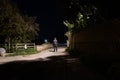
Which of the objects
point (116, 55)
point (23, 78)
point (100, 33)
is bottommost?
point (23, 78)

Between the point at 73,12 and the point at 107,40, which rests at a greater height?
the point at 73,12

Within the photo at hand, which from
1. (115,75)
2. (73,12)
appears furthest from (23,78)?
(73,12)

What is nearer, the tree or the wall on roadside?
the wall on roadside

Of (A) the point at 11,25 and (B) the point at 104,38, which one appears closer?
(B) the point at 104,38

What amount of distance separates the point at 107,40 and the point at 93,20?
20.0 ft

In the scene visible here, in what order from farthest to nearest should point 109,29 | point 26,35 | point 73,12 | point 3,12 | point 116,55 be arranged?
1. point 26,35
2. point 3,12
3. point 73,12
4. point 109,29
5. point 116,55

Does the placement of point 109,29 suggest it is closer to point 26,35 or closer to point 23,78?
point 23,78

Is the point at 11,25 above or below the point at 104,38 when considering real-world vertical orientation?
above

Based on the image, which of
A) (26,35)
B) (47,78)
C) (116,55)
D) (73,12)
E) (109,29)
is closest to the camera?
(47,78)

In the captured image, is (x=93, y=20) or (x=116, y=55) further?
(x=93, y=20)

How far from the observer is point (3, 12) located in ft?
103

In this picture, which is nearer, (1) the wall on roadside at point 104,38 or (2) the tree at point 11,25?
(1) the wall on roadside at point 104,38

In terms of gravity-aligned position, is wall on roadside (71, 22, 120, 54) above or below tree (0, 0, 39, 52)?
below

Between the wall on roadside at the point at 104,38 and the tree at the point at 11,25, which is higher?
the tree at the point at 11,25
